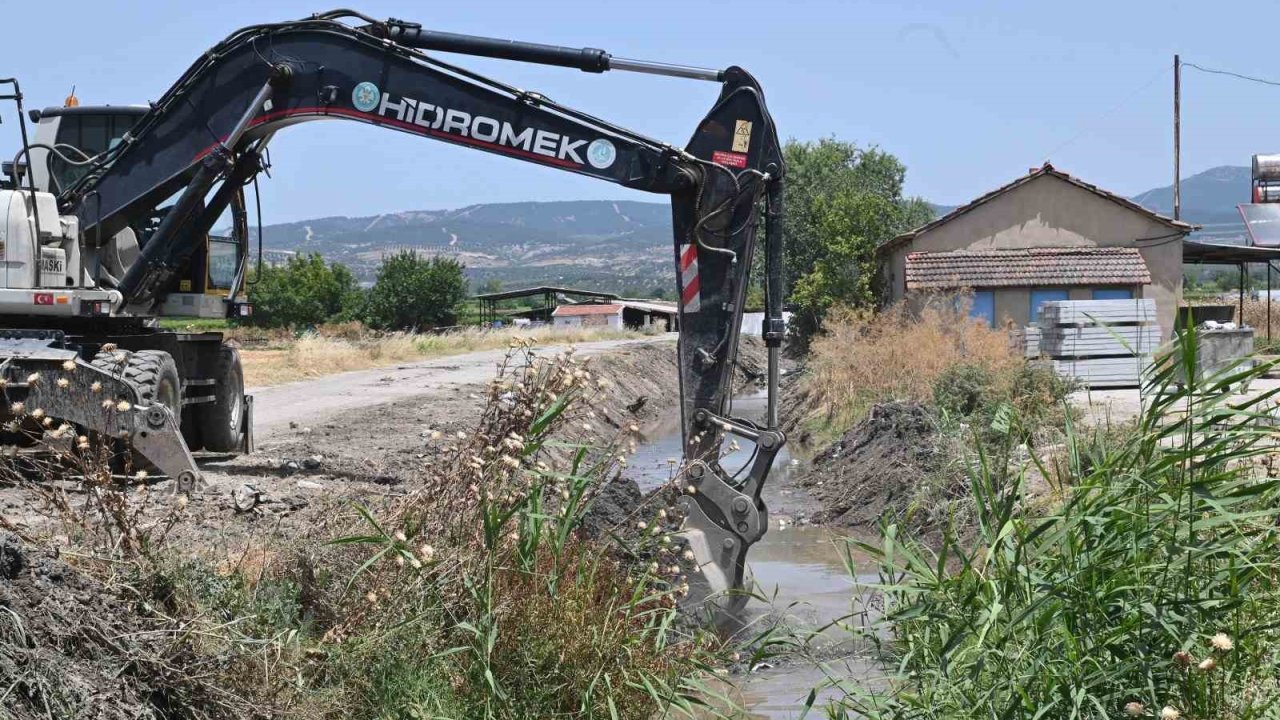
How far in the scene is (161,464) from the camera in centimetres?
939

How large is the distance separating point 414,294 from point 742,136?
6274 cm

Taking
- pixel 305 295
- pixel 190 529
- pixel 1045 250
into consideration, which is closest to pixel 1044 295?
pixel 1045 250

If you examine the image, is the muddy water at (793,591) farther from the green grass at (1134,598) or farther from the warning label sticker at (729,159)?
the warning label sticker at (729,159)

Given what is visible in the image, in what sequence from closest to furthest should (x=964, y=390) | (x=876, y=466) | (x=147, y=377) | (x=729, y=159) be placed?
(x=729, y=159)
(x=147, y=377)
(x=876, y=466)
(x=964, y=390)

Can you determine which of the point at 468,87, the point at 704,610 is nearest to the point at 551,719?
the point at 704,610

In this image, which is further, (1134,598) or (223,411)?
(223,411)

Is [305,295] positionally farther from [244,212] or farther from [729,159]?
[729,159]

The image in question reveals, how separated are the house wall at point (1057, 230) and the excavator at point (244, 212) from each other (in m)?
22.2

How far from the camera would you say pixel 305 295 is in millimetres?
73750

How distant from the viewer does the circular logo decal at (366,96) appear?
10.5m

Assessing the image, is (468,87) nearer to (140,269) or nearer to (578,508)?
(140,269)

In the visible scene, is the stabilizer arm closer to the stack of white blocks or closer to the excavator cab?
the excavator cab

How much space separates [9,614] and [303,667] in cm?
122

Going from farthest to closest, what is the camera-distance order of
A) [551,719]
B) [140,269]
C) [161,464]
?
[140,269] → [161,464] → [551,719]
